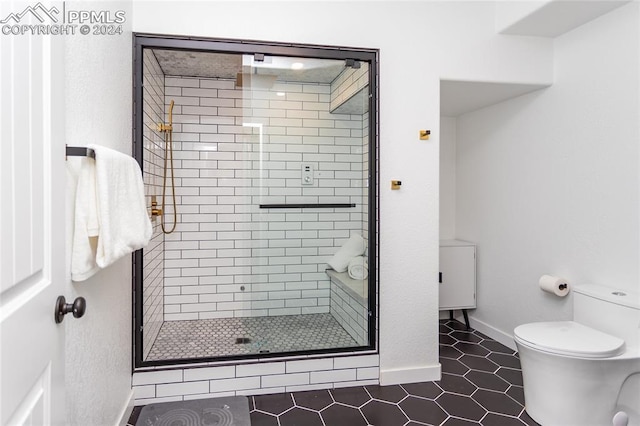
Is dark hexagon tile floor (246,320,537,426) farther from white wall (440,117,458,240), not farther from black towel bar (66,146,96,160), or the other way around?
black towel bar (66,146,96,160)

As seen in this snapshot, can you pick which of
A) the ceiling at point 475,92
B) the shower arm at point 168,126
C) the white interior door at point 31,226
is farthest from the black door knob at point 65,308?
the ceiling at point 475,92

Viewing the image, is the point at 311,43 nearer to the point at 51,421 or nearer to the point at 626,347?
the point at 51,421

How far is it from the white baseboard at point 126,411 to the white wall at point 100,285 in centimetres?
2

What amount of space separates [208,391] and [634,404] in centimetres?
235

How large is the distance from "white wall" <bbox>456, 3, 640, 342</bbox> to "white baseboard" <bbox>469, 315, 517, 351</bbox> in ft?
0.13

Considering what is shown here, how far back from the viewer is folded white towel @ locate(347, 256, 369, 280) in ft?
8.84

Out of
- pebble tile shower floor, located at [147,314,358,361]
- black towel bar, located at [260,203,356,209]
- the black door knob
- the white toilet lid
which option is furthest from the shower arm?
the white toilet lid

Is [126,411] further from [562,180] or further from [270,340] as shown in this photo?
[562,180]

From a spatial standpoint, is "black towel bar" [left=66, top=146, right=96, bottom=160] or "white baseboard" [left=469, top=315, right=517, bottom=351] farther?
"white baseboard" [left=469, top=315, right=517, bottom=351]

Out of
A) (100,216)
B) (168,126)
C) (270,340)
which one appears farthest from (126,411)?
(168,126)

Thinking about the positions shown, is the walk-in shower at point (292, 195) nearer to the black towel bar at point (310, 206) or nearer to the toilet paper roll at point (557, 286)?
the black towel bar at point (310, 206)

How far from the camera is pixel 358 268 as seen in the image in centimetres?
274

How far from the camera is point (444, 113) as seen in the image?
12.7 ft

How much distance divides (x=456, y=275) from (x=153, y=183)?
2.65 metres
